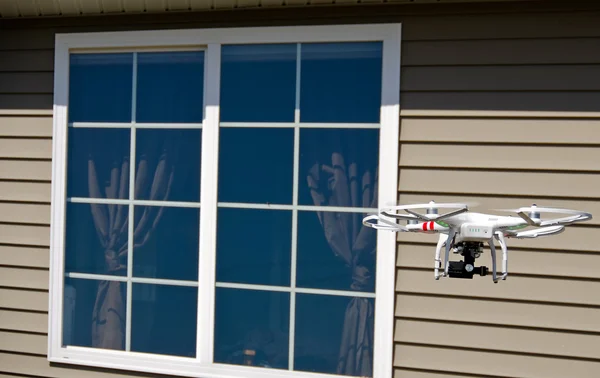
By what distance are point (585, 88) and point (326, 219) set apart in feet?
3.97

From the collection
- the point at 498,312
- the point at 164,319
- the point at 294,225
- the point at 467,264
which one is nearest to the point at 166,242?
the point at 164,319

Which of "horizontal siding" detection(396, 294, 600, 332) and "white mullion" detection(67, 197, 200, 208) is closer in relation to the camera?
"horizontal siding" detection(396, 294, 600, 332)

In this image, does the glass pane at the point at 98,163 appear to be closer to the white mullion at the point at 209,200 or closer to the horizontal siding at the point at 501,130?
the white mullion at the point at 209,200

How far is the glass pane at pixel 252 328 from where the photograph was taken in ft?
10.6

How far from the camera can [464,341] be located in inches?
118

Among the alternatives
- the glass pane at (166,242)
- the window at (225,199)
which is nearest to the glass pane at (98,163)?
the window at (225,199)

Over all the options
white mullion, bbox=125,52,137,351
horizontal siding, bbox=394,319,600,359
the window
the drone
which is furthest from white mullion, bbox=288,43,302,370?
the drone

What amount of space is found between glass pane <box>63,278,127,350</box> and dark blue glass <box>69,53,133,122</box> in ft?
2.70

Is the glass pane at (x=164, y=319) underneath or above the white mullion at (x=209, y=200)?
underneath

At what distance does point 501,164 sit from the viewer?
2.97 m

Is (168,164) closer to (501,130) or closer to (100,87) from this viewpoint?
(100,87)

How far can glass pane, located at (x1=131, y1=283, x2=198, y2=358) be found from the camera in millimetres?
3365

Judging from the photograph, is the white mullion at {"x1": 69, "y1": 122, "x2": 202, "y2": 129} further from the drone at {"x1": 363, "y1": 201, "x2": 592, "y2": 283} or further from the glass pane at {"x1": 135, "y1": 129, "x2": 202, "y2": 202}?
the drone at {"x1": 363, "y1": 201, "x2": 592, "y2": 283}

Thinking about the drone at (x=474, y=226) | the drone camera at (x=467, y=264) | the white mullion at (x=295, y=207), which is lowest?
the drone camera at (x=467, y=264)
